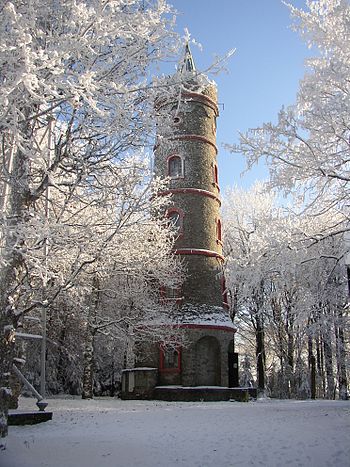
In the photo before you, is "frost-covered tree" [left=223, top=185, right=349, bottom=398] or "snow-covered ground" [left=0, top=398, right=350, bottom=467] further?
"frost-covered tree" [left=223, top=185, right=349, bottom=398]

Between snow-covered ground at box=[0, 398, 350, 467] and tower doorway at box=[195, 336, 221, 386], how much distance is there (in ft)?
34.7

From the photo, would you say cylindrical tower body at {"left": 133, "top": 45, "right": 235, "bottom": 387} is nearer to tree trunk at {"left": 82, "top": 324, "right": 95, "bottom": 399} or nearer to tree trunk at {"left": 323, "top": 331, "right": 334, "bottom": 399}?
tree trunk at {"left": 82, "top": 324, "right": 95, "bottom": 399}

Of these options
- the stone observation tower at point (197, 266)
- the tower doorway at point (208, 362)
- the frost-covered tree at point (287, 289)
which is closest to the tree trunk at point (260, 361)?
the frost-covered tree at point (287, 289)

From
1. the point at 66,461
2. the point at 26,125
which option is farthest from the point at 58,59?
the point at 66,461

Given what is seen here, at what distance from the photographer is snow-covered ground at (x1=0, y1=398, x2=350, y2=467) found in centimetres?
782

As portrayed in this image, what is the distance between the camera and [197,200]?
85.1 ft

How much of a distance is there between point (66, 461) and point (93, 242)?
12.0ft

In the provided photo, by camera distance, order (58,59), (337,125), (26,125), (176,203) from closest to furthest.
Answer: (58,59), (26,125), (337,125), (176,203)

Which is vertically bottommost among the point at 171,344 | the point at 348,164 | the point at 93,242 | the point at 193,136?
the point at 171,344

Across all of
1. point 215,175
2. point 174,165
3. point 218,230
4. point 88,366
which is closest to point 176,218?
point 218,230

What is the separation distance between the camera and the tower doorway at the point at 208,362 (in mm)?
23781

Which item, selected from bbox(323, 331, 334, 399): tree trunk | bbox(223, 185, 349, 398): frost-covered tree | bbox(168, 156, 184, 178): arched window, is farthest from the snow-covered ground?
bbox(168, 156, 184, 178): arched window

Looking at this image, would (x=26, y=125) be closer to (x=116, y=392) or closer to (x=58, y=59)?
(x=58, y=59)

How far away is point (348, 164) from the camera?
11.6 metres
